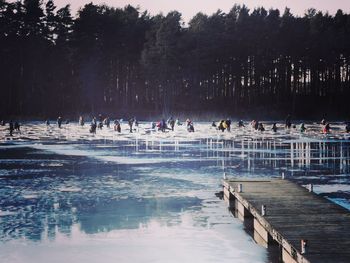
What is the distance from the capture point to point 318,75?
3802 inches

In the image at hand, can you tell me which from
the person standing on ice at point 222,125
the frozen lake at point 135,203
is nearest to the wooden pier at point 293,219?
A: the frozen lake at point 135,203

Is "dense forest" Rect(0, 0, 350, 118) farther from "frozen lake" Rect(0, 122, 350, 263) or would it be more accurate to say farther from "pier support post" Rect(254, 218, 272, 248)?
"pier support post" Rect(254, 218, 272, 248)

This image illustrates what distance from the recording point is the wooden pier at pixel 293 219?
8828 millimetres

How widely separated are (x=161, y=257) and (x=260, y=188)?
5.63 metres

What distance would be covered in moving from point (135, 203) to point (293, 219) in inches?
207

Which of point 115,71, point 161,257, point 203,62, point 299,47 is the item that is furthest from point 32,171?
point 115,71

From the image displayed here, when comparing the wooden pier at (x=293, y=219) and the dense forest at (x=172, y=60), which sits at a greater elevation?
the dense forest at (x=172, y=60)

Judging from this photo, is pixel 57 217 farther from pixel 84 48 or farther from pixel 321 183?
pixel 84 48

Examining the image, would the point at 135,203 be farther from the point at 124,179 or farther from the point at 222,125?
the point at 222,125

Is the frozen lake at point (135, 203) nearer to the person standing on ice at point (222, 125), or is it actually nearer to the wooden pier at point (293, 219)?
the wooden pier at point (293, 219)

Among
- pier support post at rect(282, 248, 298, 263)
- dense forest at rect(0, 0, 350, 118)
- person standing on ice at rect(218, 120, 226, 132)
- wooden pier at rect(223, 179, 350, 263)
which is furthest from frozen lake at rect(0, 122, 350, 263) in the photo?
dense forest at rect(0, 0, 350, 118)

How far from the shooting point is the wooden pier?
29.0 feet

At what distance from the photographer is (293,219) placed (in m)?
11.2

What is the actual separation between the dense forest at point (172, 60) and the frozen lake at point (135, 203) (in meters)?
60.8
